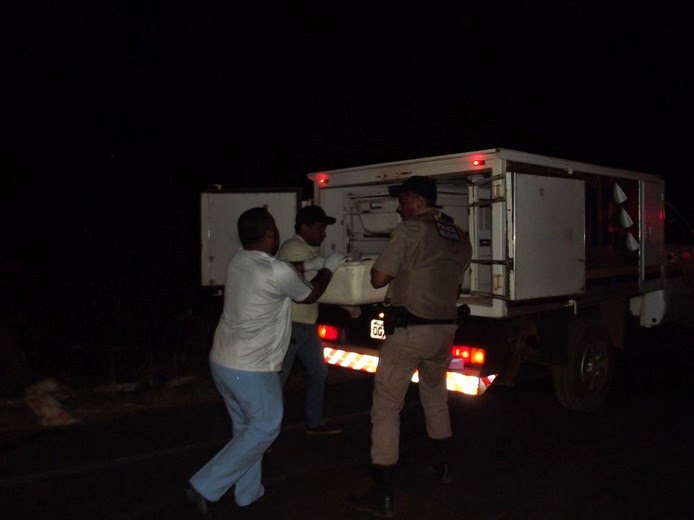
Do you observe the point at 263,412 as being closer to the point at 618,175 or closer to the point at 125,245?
the point at 618,175

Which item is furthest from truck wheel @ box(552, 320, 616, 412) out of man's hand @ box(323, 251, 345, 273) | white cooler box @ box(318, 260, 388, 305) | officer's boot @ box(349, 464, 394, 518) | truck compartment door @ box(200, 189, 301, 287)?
truck compartment door @ box(200, 189, 301, 287)

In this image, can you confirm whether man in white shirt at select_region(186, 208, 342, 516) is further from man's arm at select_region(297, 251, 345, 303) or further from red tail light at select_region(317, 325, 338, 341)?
red tail light at select_region(317, 325, 338, 341)

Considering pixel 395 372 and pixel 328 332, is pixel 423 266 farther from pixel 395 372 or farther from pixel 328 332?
pixel 328 332

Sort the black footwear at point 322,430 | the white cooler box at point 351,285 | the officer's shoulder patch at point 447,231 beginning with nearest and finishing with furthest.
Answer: the officer's shoulder patch at point 447,231
the white cooler box at point 351,285
the black footwear at point 322,430

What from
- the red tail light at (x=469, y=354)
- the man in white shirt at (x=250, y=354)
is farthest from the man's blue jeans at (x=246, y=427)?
the red tail light at (x=469, y=354)

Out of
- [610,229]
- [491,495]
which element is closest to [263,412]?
[491,495]

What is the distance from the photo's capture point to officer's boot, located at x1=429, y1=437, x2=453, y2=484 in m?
5.02

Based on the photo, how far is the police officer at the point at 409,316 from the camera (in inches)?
180

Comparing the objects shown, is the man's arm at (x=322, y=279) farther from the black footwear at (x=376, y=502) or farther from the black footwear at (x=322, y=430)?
the black footwear at (x=322, y=430)

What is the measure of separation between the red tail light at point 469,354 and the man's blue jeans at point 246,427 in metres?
1.99

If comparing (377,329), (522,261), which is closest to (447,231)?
(522,261)

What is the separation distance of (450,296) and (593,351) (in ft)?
8.97

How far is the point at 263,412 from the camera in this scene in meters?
4.25

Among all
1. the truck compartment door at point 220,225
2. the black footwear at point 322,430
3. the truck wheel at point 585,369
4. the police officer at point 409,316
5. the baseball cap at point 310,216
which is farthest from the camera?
the truck compartment door at point 220,225
